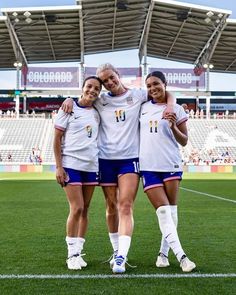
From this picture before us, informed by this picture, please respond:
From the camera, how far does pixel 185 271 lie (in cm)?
487

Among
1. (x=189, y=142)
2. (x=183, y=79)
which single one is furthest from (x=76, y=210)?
(x=183, y=79)

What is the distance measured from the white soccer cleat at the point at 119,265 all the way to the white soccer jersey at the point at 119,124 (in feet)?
3.03

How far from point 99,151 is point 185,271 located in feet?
4.46

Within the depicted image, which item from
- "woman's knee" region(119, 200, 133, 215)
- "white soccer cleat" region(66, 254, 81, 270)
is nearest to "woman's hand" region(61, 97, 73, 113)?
"woman's knee" region(119, 200, 133, 215)

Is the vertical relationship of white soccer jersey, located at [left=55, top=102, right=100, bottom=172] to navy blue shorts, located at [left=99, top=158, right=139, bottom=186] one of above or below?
above

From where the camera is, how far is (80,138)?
5227 mm

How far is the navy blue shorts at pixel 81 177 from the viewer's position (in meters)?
5.20

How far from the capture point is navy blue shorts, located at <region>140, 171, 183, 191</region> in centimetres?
506

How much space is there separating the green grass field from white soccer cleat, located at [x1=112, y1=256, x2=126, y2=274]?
0.07 meters

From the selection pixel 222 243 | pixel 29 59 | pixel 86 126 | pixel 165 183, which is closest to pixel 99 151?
pixel 86 126

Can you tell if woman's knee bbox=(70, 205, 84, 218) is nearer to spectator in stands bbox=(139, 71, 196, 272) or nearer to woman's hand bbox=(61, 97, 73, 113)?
spectator in stands bbox=(139, 71, 196, 272)

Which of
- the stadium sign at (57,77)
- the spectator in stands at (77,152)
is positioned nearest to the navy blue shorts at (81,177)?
the spectator in stands at (77,152)

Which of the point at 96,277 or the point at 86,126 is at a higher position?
the point at 86,126

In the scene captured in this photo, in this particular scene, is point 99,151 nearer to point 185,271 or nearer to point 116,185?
point 116,185
